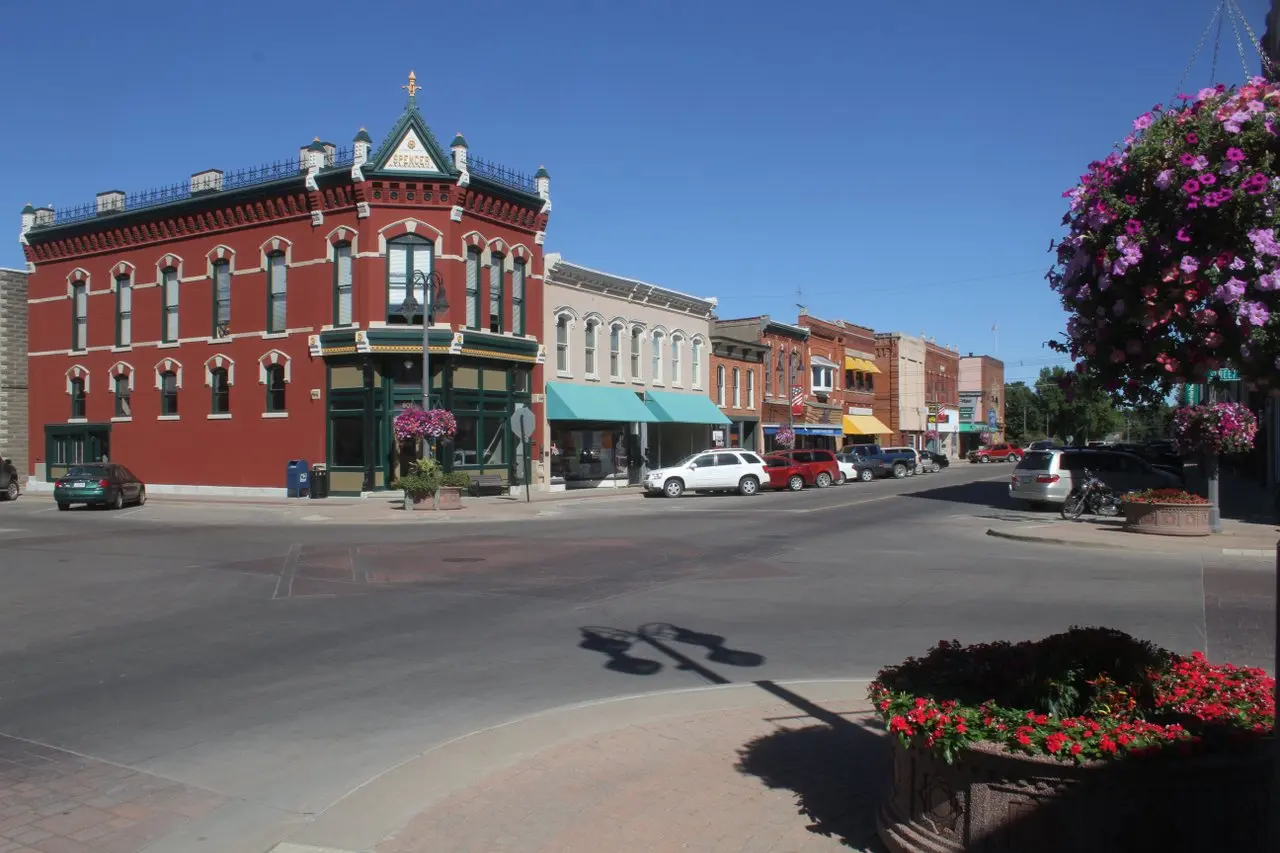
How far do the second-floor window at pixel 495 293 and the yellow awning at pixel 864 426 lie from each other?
34.8 meters

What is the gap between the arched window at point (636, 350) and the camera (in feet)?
143

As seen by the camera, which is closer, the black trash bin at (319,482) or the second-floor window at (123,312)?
the black trash bin at (319,482)

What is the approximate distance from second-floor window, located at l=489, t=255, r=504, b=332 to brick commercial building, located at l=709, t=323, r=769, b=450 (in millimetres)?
16035

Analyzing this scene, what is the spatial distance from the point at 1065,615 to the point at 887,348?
64819mm

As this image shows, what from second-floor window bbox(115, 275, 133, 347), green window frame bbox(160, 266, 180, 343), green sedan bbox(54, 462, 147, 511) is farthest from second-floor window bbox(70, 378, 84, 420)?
green sedan bbox(54, 462, 147, 511)

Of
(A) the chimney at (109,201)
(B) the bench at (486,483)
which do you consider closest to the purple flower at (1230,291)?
(B) the bench at (486,483)

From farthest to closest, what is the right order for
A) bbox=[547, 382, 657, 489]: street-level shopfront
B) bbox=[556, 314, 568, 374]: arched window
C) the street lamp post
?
1. bbox=[556, 314, 568, 374]: arched window
2. bbox=[547, 382, 657, 489]: street-level shopfront
3. the street lamp post

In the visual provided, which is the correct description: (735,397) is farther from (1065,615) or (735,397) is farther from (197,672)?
(197,672)

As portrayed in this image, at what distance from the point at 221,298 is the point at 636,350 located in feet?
55.5

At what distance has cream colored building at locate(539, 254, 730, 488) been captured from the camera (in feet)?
128

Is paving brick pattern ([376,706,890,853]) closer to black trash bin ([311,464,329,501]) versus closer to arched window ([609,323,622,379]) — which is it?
black trash bin ([311,464,329,501])

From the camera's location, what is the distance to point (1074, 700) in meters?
4.61

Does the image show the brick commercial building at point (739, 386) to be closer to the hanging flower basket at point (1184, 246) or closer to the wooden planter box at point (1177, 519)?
the wooden planter box at point (1177, 519)

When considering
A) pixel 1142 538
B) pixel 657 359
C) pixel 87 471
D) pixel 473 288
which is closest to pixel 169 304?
pixel 87 471
